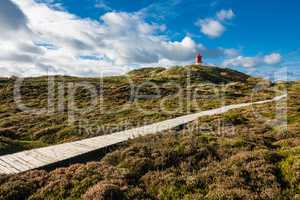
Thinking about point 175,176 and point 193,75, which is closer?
point 175,176

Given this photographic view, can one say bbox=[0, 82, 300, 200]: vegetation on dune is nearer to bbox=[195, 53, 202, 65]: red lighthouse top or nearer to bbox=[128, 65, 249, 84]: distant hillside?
bbox=[128, 65, 249, 84]: distant hillside

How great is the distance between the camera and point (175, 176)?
10711 millimetres

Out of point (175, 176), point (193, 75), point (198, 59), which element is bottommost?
point (175, 176)

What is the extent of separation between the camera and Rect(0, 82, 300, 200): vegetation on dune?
366 inches

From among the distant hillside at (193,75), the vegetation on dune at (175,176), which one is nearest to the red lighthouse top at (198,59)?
the distant hillside at (193,75)

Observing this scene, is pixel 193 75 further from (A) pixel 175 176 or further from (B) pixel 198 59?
(A) pixel 175 176

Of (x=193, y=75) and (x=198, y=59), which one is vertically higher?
(x=198, y=59)

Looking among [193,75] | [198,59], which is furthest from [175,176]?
[198,59]

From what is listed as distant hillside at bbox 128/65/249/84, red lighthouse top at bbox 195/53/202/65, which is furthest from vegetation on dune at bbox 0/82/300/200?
red lighthouse top at bbox 195/53/202/65

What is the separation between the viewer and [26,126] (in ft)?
92.0

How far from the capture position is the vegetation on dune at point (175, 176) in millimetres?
9289

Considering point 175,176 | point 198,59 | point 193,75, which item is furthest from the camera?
point 198,59

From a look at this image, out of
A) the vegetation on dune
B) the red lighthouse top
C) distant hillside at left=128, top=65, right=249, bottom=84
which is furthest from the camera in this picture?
the red lighthouse top

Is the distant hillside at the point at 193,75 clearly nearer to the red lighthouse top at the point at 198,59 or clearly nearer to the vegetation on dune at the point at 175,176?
the red lighthouse top at the point at 198,59
